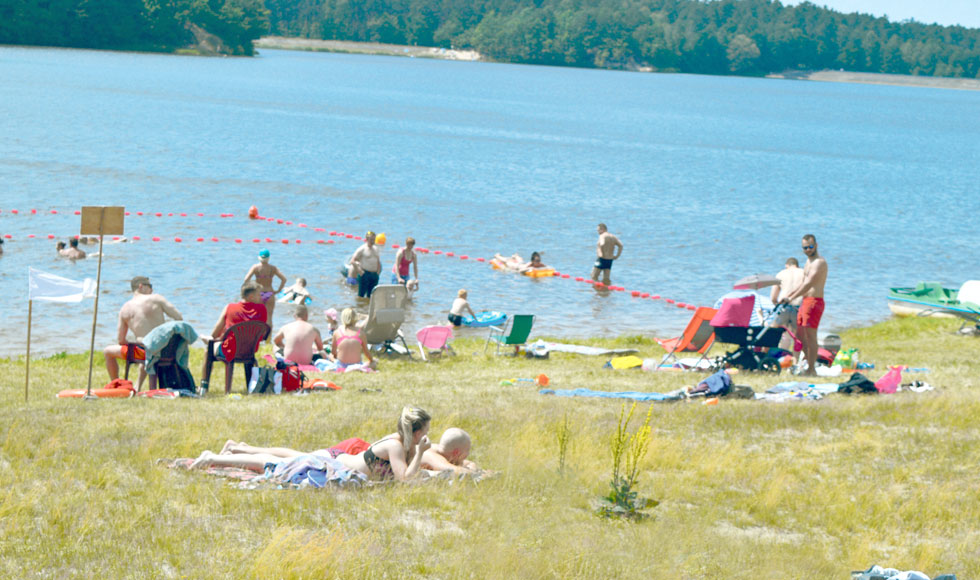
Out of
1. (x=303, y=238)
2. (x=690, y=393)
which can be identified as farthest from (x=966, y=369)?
(x=303, y=238)

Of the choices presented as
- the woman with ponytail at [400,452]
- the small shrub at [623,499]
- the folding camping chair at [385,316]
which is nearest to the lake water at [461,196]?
the folding camping chair at [385,316]

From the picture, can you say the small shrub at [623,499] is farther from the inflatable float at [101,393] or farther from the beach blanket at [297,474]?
the inflatable float at [101,393]

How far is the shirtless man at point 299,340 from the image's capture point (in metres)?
13.9

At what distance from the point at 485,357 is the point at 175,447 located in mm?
8010

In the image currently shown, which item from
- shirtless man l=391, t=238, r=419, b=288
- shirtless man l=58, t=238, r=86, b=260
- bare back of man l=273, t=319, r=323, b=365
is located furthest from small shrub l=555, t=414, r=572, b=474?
shirtless man l=58, t=238, r=86, b=260

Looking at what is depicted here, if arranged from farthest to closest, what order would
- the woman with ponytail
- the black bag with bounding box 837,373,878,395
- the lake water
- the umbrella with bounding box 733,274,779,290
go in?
the lake water < the umbrella with bounding box 733,274,779,290 < the black bag with bounding box 837,373,878,395 < the woman with ponytail

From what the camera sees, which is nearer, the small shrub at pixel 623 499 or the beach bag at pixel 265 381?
the small shrub at pixel 623 499

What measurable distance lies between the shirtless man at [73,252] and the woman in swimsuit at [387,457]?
1777 cm

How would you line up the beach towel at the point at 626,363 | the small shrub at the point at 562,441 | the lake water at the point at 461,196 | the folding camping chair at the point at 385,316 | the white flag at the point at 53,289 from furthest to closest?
the lake water at the point at 461,196 < the folding camping chair at the point at 385,316 < the beach towel at the point at 626,363 < the white flag at the point at 53,289 < the small shrub at the point at 562,441

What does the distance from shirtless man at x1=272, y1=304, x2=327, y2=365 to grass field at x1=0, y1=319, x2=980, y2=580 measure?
1964 mm

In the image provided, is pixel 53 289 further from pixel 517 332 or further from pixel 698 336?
pixel 698 336

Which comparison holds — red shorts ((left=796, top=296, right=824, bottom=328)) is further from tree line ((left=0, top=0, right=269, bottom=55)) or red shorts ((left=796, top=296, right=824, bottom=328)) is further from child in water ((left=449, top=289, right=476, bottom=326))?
tree line ((left=0, top=0, right=269, bottom=55))

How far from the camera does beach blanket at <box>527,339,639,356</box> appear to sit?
16750 mm

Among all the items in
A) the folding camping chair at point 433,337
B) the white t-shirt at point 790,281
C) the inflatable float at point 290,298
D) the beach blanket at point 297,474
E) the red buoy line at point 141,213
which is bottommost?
the red buoy line at point 141,213
